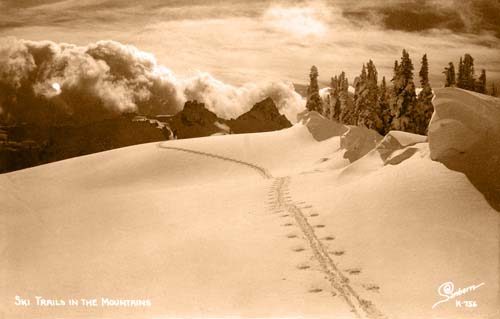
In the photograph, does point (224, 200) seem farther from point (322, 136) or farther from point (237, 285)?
point (322, 136)

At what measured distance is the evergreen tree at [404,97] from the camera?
50781 mm

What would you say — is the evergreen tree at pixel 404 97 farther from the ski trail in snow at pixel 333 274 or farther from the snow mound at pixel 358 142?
the ski trail in snow at pixel 333 274

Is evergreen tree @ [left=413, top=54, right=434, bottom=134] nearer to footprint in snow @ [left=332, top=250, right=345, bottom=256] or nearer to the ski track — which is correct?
the ski track

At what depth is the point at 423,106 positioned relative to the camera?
169 feet

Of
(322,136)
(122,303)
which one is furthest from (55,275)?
(322,136)

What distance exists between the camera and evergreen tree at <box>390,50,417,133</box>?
167ft

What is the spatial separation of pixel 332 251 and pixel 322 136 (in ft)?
93.3

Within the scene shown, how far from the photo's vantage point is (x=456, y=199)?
46.7ft

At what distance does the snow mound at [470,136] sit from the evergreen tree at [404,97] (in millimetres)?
34722

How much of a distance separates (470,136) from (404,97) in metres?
36.6

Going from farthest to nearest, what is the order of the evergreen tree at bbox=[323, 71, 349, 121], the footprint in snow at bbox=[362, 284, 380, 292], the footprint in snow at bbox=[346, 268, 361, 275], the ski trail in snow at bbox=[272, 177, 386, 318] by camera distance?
the evergreen tree at bbox=[323, 71, 349, 121] < the footprint in snow at bbox=[346, 268, 361, 275] < the footprint in snow at bbox=[362, 284, 380, 292] < the ski trail in snow at bbox=[272, 177, 386, 318]
